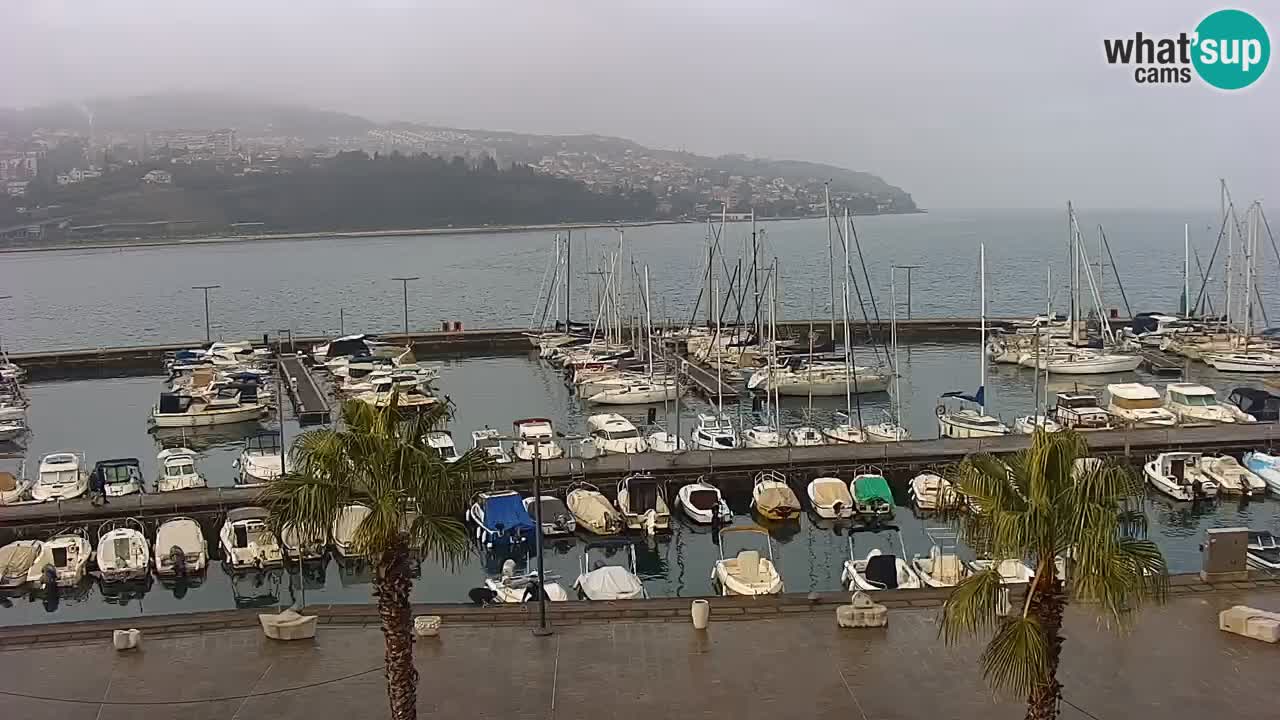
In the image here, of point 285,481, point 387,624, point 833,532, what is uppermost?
point 285,481

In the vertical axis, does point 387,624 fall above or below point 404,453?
below

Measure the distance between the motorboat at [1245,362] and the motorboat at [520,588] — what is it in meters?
44.7

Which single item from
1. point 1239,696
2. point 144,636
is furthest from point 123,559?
point 1239,696

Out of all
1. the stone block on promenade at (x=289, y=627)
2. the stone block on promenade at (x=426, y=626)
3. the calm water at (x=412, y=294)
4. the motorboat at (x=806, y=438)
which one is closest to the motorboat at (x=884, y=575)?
the stone block on promenade at (x=426, y=626)

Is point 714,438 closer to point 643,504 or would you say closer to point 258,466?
point 643,504

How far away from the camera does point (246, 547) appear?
26.8 meters

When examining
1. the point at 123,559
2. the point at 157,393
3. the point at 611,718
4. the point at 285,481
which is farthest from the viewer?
the point at 157,393

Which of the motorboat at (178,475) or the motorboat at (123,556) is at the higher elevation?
the motorboat at (178,475)

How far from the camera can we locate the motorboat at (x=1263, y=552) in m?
22.8

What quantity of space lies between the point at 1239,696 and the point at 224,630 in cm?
1384

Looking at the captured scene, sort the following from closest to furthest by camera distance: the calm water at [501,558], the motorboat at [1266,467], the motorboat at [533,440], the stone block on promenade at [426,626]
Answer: the stone block on promenade at [426,626] < the calm water at [501,558] < the motorboat at [1266,467] < the motorboat at [533,440]

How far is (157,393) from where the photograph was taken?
59062 millimetres

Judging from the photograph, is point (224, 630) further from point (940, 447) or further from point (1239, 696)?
point (940, 447)

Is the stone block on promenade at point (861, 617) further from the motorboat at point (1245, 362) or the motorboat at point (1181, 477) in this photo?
the motorboat at point (1245, 362)
